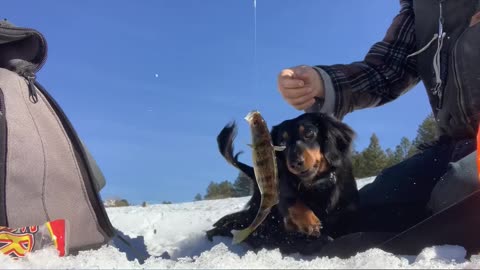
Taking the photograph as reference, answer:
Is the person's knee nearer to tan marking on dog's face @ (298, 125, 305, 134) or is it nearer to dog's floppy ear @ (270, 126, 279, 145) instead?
tan marking on dog's face @ (298, 125, 305, 134)

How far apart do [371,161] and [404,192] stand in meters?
4.48

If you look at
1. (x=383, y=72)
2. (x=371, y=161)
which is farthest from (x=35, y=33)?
(x=371, y=161)

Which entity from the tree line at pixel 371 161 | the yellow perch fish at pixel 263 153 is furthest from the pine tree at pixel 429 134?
the yellow perch fish at pixel 263 153

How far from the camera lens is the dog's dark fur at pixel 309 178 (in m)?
2.08

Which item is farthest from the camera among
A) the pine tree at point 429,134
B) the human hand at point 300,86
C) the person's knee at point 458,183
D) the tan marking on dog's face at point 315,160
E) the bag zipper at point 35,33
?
the pine tree at point 429,134

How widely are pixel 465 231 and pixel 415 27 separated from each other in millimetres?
1182

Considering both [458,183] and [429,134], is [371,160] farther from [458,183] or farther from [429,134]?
[458,183]

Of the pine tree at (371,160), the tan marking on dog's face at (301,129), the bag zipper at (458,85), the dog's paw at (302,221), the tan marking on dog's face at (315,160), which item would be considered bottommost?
the pine tree at (371,160)

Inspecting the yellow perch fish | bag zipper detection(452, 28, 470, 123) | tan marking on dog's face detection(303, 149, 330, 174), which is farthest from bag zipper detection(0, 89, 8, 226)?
bag zipper detection(452, 28, 470, 123)

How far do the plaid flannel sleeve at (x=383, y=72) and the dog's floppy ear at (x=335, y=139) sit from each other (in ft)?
0.20

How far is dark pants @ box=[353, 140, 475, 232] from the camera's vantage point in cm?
207

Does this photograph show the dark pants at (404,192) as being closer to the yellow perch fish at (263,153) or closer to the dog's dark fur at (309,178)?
the dog's dark fur at (309,178)

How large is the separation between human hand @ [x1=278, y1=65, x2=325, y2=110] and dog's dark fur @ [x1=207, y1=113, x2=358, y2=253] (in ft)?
0.48

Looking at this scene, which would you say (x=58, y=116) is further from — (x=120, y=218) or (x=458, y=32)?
(x=458, y=32)
